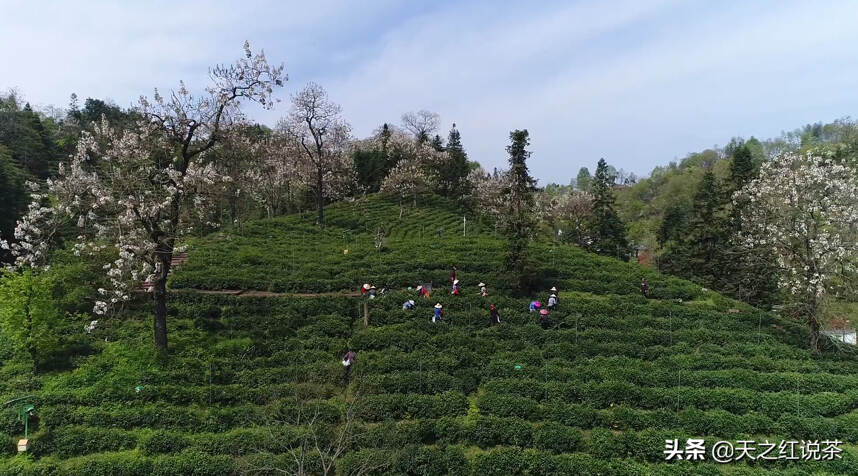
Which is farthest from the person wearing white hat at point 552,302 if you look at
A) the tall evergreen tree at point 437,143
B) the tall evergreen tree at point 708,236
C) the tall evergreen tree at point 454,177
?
the tall evergreen tree at point 437,143

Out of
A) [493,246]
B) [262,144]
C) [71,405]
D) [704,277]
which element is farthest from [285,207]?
[704,277]

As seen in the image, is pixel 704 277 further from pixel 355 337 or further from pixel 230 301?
pixel 230 301

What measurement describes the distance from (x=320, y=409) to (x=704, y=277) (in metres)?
31.6

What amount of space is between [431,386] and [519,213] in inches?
461

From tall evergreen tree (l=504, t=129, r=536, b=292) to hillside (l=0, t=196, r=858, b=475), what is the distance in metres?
1.60

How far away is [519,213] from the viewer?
953 inches

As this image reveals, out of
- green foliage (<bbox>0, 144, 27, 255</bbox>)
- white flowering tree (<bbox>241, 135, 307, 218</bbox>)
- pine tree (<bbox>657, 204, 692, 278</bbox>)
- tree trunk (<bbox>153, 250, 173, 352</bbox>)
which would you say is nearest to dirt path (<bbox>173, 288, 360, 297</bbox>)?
tree trunk (<bbox>153, 250, 173, 352</bbox>)

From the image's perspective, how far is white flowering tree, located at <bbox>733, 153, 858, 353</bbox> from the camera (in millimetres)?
19625

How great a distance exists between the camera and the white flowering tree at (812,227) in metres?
19.6

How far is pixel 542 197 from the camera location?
53.3m

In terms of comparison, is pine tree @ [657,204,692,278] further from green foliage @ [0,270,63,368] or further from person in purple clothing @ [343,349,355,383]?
green foliage @ [0,270,63,368]

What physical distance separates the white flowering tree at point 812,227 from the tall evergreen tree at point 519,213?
11063 millimetres

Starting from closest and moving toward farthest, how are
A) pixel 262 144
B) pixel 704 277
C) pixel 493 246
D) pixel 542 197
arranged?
pixel 493 246 → pixel 704 277 → pixel 262 144 → pixel 542 197

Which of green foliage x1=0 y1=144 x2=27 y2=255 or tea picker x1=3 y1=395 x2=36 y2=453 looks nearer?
tea picker x1=3 y1=395 x2=36 y2=453
